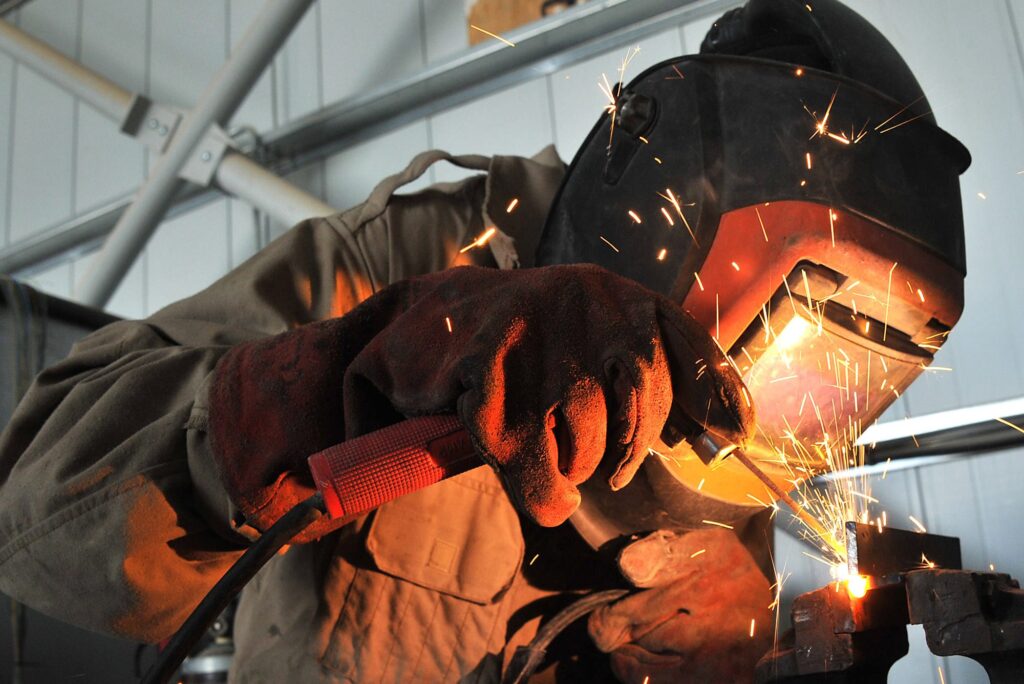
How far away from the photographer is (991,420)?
183 cm

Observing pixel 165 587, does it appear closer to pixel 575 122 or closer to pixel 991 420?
pixel 991 420

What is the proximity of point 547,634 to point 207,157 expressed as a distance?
192 cm

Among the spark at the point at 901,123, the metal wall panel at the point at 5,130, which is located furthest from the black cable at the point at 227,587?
the metal wall panel at the point at 5,130

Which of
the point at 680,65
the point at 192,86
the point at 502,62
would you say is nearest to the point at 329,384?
the point at 680,65

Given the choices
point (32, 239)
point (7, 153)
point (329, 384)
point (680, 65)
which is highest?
point (7, 153)

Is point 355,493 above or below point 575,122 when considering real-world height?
below

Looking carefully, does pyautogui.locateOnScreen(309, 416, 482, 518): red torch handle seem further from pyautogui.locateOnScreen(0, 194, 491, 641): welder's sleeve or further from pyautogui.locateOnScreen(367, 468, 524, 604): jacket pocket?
pyautogui.locateOnScreen(367, 468, 524, 604): jacket pocket

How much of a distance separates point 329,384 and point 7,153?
3325 mm

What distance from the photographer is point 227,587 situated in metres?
0.94

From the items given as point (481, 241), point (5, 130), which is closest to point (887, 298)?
point (481, 241)

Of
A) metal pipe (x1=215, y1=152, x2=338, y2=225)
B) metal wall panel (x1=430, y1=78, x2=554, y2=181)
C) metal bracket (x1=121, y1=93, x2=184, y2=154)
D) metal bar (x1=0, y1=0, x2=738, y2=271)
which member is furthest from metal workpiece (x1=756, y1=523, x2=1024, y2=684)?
metal bracket (x1=121, y1=93, x2=184, y2=154)

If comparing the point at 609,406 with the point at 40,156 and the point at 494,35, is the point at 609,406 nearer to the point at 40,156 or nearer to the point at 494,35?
the point at 494,35

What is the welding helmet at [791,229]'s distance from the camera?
122 cm

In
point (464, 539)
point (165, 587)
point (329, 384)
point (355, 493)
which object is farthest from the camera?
point (464, 539)
